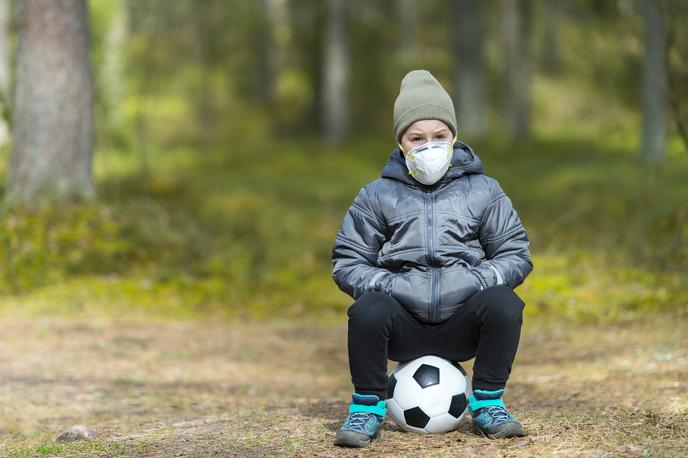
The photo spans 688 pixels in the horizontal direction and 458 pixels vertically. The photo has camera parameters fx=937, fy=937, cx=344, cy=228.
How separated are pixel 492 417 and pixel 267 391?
292 centimetres

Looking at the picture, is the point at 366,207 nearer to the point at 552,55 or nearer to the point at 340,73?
the point at 340,73

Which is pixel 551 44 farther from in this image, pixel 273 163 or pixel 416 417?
pixel 416 417

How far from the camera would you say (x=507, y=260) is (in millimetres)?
4785

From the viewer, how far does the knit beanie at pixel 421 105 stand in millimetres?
4938

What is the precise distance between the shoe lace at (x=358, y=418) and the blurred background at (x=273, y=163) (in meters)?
5.18

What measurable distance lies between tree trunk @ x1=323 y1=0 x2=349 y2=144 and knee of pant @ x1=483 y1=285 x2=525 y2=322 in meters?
23.7

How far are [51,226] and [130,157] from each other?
44.0 ft

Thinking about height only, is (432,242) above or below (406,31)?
below

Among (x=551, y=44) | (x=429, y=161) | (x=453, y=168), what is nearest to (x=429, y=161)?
(x=429, y=161)

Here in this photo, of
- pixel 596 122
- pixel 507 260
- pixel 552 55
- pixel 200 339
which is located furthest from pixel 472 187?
pixel 552 55

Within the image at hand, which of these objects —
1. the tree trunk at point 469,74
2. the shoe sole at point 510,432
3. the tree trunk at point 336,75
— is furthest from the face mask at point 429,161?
the tree trunk at point 469,74

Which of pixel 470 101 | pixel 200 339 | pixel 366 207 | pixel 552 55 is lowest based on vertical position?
pixel 200 339

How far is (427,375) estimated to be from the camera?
486 centimetres

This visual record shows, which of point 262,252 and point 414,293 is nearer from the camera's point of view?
point 414,293
